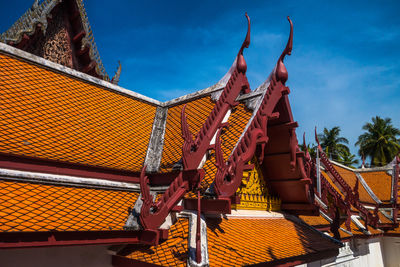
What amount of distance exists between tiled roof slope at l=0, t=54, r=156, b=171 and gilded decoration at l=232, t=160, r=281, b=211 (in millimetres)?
1987

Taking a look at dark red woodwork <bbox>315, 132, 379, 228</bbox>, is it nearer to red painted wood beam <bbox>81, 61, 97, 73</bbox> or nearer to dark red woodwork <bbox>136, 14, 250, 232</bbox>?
dark red woodwork <bbox>136, 14, 250, 232</bbox>

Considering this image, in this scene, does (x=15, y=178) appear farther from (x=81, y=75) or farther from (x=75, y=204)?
(x=81, y=75)

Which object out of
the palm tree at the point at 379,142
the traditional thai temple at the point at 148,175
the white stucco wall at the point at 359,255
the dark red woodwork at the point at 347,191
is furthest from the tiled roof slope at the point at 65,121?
the palm tree at the point at 379,142

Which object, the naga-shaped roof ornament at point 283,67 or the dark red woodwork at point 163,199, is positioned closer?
the dark red woodwork at point 163,199

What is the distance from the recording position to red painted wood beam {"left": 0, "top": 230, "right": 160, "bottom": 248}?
3.26 meters

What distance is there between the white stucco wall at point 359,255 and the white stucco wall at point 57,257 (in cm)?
396

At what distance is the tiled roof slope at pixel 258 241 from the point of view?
160 inches

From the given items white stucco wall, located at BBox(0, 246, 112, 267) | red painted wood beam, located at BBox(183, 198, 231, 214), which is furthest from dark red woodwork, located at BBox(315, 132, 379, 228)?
white stucco wall, located at BBox(0, 246, 112, 267)

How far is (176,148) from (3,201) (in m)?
3.30

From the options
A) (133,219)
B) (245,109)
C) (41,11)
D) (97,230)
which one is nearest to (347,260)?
(245,109)

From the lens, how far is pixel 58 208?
403 centimetres

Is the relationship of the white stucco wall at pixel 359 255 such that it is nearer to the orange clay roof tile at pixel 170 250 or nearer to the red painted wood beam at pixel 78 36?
the orange clay roof tile at pixel 170 250

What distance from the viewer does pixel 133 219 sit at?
4.50 m

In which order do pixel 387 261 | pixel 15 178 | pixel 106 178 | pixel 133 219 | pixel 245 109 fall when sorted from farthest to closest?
pixel 387 261, pixel 245 109, pixel 106 178, pixel 133 219, pixel 15 178
